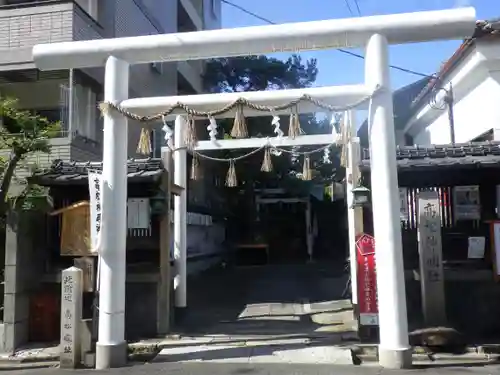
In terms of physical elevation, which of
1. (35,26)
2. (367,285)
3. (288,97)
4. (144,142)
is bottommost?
(367,285)

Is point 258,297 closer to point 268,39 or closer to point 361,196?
point 361,196

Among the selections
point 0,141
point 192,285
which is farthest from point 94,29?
point 192,285

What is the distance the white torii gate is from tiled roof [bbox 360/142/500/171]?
68.3 inches

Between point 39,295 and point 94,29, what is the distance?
25.1 ft

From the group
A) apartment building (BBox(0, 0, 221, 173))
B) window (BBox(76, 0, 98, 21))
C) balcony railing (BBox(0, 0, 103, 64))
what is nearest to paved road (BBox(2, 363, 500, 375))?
apartment building (BBox(0, 0, 221, 173))

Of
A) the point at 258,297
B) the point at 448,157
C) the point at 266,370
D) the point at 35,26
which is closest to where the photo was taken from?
the point at 266,370

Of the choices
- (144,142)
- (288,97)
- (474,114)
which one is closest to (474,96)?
(474,114)

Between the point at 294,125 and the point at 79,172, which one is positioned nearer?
the point at 294,125

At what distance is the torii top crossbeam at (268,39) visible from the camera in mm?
8492

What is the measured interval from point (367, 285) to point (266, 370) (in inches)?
110

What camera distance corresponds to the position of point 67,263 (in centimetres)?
1154

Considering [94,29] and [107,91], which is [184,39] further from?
[94,29]

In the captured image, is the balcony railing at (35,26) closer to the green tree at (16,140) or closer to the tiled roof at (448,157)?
the green tree at (16,140)

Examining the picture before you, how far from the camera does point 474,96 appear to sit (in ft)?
45.1
